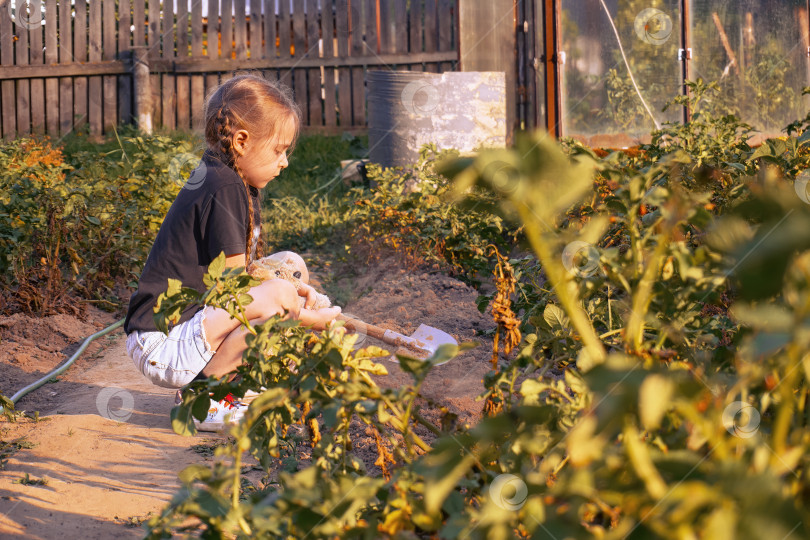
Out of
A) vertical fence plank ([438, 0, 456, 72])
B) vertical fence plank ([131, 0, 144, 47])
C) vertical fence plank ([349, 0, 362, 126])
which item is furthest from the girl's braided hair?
vertical fence plank ([131, 0, 144, 47])

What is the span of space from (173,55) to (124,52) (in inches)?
23.0

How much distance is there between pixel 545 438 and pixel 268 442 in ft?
1.66

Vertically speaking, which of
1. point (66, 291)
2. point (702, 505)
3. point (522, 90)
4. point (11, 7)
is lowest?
point (66, 291)

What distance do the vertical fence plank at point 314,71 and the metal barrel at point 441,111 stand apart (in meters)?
3.13

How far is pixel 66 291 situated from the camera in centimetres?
439

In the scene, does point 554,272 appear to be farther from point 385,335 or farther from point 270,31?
point 270,31

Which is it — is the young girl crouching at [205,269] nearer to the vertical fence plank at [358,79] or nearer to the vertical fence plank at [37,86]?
the vertical fence plank at [358,79]

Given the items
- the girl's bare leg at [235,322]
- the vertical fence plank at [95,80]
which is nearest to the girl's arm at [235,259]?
the girl's bare leg at [235,322]

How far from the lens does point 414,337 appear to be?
131 inches

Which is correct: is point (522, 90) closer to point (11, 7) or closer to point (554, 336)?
point (554, 336)

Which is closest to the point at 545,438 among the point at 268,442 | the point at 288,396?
the point at 288,396

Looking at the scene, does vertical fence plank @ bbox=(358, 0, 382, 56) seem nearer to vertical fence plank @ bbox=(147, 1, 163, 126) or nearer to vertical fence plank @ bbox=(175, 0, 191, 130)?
vertical fence plank @ bbox=(175, 0, 191, 130)

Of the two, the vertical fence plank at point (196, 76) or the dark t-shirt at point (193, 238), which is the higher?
the vertical fence plank at point (196, 76)

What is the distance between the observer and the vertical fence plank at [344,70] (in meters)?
9.26
